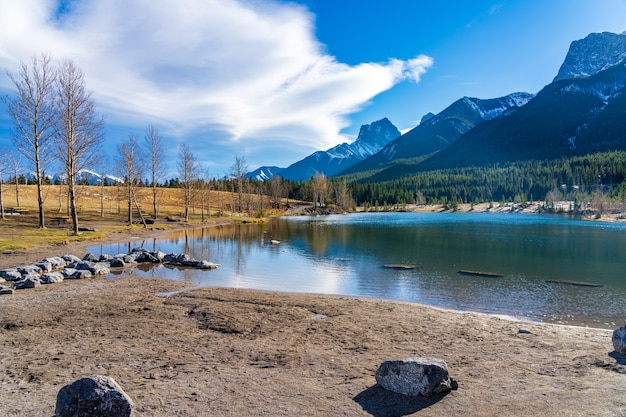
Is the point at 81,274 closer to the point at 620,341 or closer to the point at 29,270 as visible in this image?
the point at 29,270

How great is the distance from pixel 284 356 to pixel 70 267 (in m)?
21.6

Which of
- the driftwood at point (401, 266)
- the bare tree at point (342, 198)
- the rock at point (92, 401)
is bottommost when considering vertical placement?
the driftwood at point (401, 266)

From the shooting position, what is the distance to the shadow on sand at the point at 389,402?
8.07 meters

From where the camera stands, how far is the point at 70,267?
26.2 metres

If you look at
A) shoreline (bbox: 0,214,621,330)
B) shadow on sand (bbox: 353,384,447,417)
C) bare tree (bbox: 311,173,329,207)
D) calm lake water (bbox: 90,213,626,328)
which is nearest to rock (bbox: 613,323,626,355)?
shoreline (bbox: 0,214,621,330)

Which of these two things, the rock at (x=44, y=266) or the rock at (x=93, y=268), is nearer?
the rock at (x=44, y=266)

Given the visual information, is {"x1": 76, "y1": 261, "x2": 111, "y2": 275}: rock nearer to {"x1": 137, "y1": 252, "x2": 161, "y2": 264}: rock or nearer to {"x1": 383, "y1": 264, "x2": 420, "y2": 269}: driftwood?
{"x1": 137, "y1": 252, "x2": 161, "y2": 264}: rock

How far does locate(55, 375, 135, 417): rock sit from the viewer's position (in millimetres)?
6949

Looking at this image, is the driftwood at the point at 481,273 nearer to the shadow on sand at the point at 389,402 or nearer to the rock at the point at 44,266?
the shadow on sand at the point at 389,402

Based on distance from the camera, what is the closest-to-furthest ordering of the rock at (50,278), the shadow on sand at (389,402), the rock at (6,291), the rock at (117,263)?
the shadow on sand at (389,402)
the rock at (6,291)
the rock at (50,278)
the rock at (117,263)

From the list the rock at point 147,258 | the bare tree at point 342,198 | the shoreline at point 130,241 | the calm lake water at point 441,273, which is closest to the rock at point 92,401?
the shoreline at point 130,241

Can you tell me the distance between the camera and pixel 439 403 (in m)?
8.36

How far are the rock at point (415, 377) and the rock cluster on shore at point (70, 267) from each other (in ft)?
61.3

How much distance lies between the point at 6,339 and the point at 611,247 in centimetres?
5983
